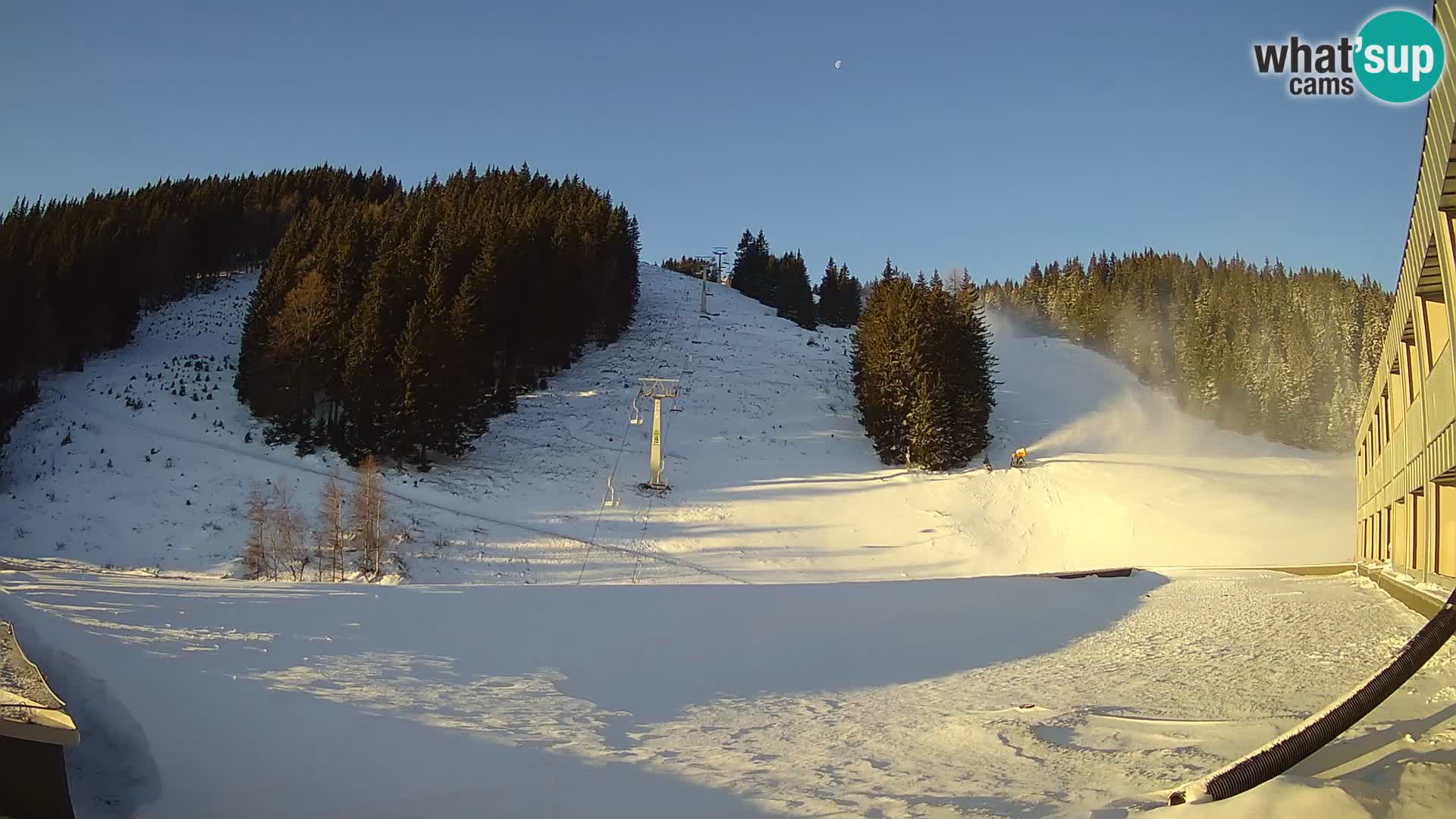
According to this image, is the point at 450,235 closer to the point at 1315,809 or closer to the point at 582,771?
the point at 582,771

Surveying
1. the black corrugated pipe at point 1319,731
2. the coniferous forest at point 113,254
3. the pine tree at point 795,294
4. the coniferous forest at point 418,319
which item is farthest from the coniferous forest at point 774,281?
the black corrugated pipe at point 1319,731

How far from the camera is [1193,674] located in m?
8.76

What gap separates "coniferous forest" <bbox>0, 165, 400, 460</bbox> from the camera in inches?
1410

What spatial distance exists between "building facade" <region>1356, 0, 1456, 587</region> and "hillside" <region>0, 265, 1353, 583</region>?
45.3 feet

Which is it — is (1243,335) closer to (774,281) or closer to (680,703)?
(774,281)

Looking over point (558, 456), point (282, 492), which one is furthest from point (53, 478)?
point (558, 456)

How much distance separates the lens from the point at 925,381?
4044 cm

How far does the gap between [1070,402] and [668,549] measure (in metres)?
32.9

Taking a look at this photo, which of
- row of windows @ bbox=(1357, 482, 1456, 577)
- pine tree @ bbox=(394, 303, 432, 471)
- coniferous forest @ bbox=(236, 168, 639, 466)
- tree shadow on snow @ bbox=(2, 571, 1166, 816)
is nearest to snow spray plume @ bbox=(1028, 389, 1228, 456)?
row of windows @ bbox=(1357, 482, 1456, 577)

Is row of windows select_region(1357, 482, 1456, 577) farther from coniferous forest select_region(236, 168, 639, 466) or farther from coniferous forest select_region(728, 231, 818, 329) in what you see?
coniferous forest select_region(728, 231, 818, 329)

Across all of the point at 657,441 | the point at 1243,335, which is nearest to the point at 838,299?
the point at 1243,335

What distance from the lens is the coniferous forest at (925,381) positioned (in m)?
39.7

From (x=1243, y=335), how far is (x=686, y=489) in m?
47.4

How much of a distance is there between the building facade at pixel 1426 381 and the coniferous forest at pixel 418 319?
29.8m
